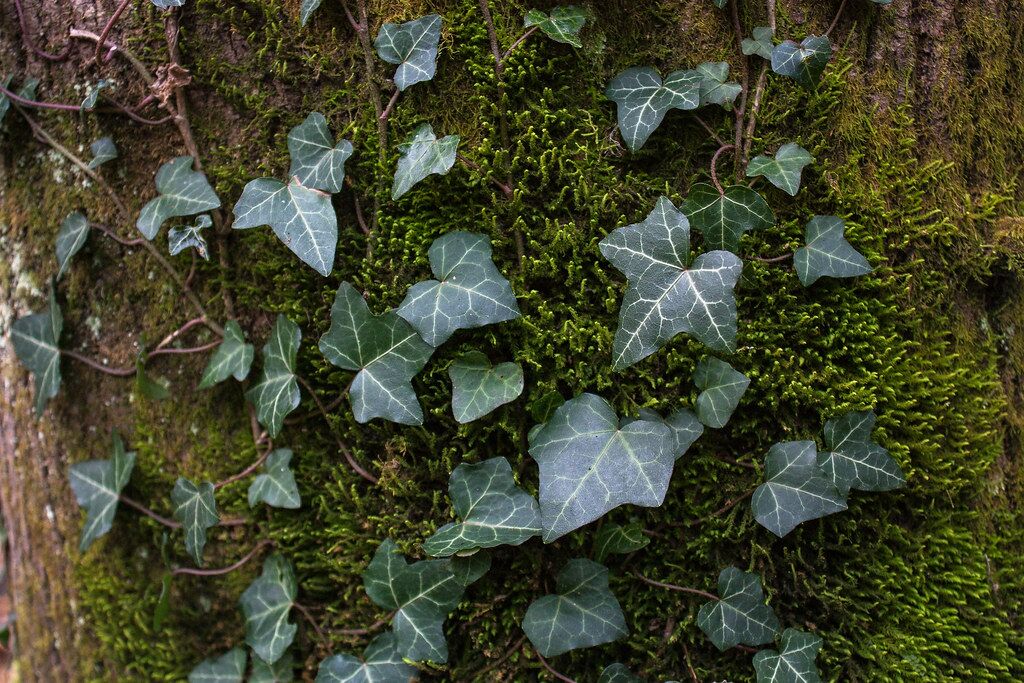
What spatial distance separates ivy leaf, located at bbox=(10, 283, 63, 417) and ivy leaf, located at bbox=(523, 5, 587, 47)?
1.38 meters

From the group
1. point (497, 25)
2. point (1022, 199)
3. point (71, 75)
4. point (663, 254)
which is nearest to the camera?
point (663, 254)

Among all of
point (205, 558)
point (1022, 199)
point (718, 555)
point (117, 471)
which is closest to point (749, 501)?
point (718, 555)

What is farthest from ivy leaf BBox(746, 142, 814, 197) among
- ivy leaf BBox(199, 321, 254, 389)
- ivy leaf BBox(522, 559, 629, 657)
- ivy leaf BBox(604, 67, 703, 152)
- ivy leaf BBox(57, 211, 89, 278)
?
ivy leaf BBox(57, 211, 89, 278)

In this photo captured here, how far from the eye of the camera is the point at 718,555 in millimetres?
1254

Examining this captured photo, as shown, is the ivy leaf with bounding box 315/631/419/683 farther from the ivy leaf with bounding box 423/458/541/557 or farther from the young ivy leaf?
the young ivy leaf

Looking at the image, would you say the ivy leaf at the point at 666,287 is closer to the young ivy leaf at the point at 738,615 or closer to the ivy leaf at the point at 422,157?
the ivy leaf at the point at 422,157

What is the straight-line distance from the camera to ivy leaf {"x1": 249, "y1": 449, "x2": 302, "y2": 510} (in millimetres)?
1355

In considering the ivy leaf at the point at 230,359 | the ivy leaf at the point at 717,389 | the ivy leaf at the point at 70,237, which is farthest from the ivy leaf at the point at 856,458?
the ivy leaf at the point at 70,237

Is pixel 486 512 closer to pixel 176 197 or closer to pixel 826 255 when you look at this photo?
pixel 826 255

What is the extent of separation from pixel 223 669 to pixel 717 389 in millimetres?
1321

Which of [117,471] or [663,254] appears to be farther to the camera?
[117,471]

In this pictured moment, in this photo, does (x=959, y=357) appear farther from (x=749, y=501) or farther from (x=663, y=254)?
(x=663, y=254)

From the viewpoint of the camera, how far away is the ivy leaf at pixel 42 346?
1562mm

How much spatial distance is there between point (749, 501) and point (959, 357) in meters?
Result: 0.58
